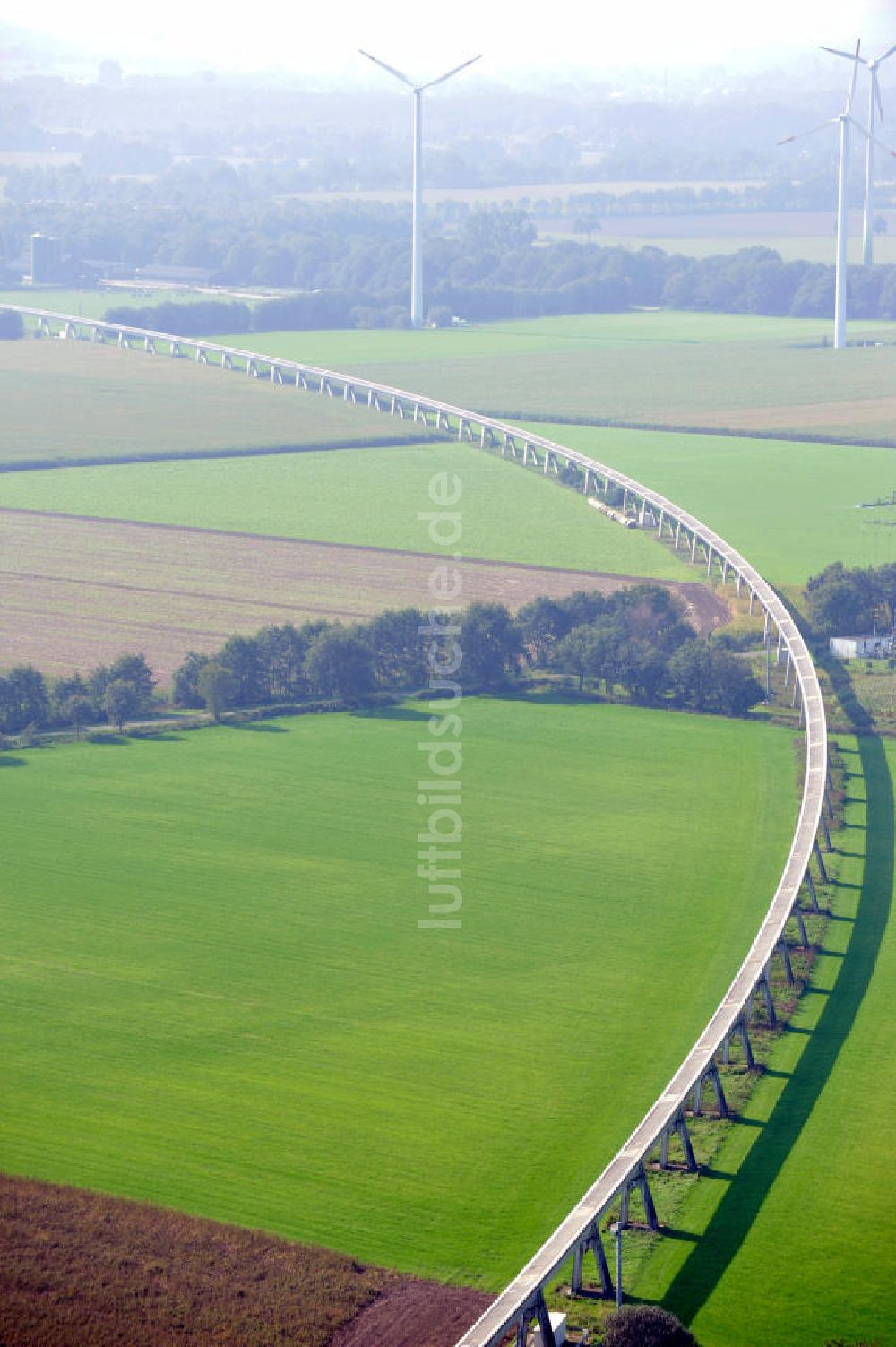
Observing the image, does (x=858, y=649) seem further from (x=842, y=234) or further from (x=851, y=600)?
(x=842, y=234)

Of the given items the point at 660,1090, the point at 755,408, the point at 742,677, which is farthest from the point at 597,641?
the point at 755,408

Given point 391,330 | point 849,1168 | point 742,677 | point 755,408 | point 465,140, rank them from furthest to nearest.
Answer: point 465,140 → point 391,330 → point 755,408 → point 742,677 → point 849,1168

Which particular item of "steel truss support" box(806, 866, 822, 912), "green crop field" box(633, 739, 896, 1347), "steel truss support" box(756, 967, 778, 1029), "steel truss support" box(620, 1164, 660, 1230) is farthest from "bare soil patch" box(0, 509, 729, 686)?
"steel truss support" box(620, 1164, 660, 1230)

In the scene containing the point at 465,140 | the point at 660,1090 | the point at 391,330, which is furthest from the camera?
the point at 465,140

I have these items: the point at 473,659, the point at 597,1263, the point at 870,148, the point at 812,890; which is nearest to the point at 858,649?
the point at 473,659

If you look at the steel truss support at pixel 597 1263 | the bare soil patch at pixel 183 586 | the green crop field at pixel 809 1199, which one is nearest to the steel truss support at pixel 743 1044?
the green crop field at pixel 809 1199

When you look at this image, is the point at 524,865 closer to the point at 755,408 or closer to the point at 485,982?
the point at 485,982
